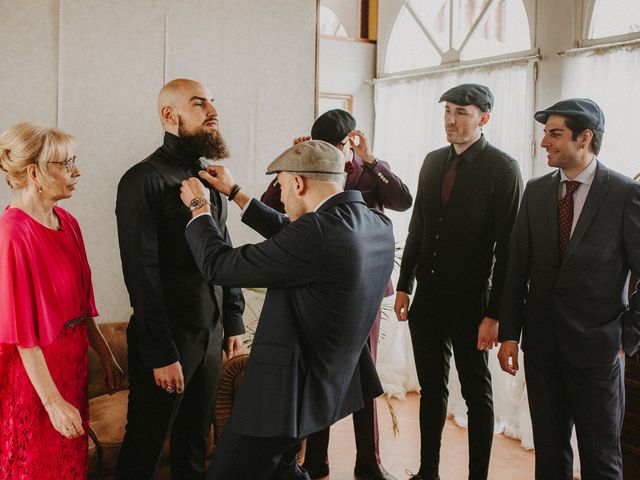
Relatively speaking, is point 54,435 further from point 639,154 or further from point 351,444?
point 639,154

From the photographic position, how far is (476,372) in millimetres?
3088

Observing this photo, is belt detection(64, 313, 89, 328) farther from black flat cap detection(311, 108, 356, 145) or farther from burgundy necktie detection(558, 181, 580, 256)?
burgundy necktie detection(558, 181, 580, 256)

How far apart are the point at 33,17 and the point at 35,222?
5.94ft

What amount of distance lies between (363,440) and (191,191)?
1.84 metres

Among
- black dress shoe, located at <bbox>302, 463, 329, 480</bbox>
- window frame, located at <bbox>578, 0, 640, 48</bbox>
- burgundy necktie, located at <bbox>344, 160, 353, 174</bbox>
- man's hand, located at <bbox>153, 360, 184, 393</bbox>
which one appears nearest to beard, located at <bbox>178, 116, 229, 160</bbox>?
man's hand, located at <bbox>153, 360, 184, 393</bbox>

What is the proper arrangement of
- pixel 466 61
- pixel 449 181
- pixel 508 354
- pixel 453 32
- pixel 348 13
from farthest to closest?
pixel 348 13, pixel 453 32, pixel 466 61, pixel 449 181, pixel 508 354

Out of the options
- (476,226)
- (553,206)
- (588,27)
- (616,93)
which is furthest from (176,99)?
(588,27)

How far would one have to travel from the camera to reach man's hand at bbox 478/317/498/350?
2971 mm

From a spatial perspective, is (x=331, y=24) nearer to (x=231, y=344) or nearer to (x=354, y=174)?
(x=354, y=174)

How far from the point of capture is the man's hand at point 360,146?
10.9 feet

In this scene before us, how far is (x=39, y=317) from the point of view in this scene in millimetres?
2096

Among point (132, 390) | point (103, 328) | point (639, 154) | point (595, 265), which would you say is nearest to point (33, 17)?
point (103, 328)

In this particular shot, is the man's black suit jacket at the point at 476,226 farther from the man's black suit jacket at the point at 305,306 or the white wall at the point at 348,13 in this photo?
the white wall at the point at 348,13

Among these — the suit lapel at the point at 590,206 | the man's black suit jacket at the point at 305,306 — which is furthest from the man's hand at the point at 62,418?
the suit lapel at the point at 590,206
